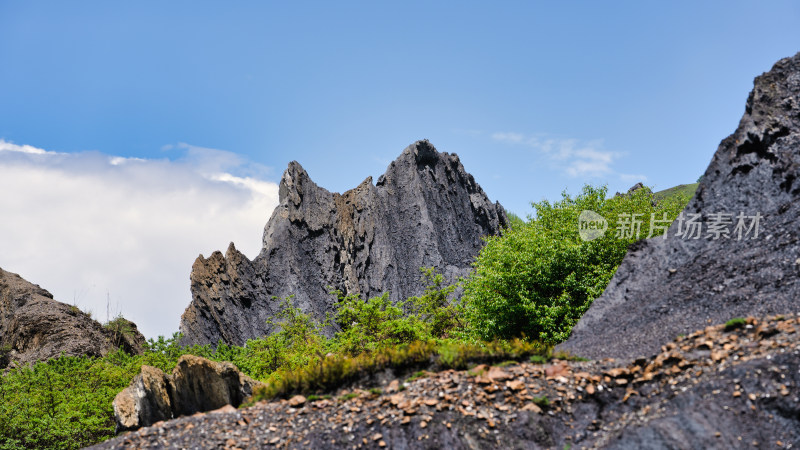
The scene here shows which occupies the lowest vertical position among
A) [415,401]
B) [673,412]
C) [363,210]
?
[673,412]

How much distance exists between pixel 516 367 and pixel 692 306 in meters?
5.37

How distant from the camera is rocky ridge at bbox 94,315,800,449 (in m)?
9.04

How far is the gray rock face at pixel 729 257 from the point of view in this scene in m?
13.1

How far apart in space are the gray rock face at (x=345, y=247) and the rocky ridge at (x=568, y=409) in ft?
100.0

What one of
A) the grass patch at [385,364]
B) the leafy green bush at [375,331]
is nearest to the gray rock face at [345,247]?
the leafy green bush at [375,331]

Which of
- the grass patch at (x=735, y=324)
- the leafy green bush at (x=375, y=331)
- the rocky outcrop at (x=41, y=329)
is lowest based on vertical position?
the grass patch at (x=735, y=324)

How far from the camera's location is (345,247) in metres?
48.2

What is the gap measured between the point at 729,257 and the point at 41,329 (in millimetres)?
36718

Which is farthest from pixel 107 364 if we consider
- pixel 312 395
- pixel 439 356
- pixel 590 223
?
pixel 590 223

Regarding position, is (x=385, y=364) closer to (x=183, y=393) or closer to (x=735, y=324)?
(x=183, y=393)

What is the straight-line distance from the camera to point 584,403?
34.6 feet

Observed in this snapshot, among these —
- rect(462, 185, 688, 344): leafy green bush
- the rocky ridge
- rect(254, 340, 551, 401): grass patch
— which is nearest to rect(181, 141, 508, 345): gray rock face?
rect(462, 185, 688, 344): leafy green bush

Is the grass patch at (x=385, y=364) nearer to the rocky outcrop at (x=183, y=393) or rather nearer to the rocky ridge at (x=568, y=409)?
the rocky ridge at (x=568, y=409)

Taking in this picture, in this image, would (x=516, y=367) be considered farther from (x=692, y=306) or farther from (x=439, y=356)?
(x=692, y=306)
